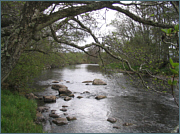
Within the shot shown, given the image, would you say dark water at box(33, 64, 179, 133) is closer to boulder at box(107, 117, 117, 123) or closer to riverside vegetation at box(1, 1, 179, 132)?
boulder at box(107, 117, 117, 123)

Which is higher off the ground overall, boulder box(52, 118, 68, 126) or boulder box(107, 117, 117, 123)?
boulder box(52, 118, 68, 126)

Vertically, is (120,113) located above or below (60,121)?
below

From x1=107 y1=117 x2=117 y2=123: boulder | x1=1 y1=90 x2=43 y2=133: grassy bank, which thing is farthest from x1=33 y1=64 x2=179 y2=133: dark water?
x1=1 y1=90 x2=43 y2=133: grassy bank

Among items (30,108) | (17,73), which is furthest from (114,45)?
(17,73)

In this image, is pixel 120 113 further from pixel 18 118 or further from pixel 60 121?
pixel 18 118

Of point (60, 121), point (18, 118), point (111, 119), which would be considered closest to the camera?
point (18, 118)

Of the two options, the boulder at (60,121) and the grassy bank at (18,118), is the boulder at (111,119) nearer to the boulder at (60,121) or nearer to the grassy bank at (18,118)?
the boulder at (60,121)

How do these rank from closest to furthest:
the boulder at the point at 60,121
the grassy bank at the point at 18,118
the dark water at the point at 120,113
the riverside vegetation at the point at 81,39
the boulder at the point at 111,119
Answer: the riverside vegetation at the point at 81,39, the grassy bank at the point at 18,118, the dark water at the point at 120,113, the boulder at the point at 60,121, the boulder at the point at 111,119

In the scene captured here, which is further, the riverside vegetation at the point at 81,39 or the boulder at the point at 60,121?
the boulder at the point at 60,121

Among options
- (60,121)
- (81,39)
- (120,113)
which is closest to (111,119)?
(120,113)

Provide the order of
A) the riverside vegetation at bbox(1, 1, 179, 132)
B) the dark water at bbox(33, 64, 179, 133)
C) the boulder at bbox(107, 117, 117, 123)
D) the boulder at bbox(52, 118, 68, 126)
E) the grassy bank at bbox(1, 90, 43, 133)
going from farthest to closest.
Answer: the boulder at bbox(107, 117, 117, 123) → the boulder at bbox(52, 118, 68, 126) → the dark water at bbox(33, 64, 179, 133) → the grassy bank at bbox(1, 90, 43, 133) → the riverside vegetation at bbox(1, 1, 179, 132)

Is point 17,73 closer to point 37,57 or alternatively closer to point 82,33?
point 37,57

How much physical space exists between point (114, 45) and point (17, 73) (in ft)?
25.4

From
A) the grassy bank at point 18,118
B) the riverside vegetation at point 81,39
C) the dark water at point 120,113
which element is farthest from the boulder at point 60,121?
the riverside vegetation at point 81,39
